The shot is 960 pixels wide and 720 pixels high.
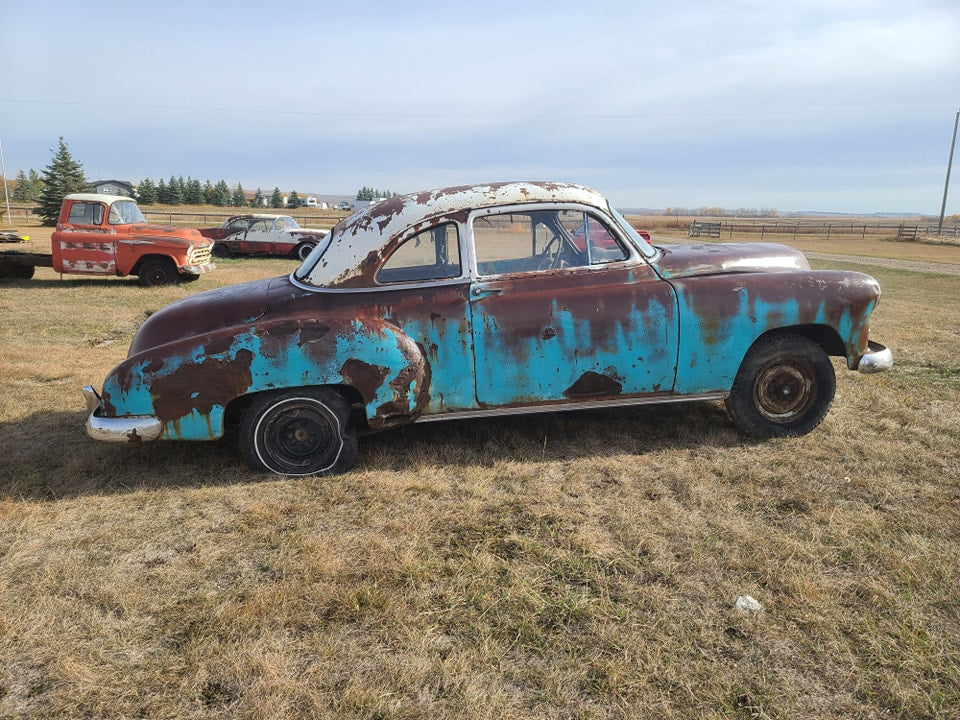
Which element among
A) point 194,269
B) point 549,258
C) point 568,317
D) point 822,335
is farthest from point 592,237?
point 194,269

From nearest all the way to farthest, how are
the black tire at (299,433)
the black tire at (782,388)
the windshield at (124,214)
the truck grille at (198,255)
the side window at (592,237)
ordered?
the black tire at (299,433) → the side window at (592,237) → the black tire at (782,388) → the windshield at (124,214) → the truck grille at (198,255)

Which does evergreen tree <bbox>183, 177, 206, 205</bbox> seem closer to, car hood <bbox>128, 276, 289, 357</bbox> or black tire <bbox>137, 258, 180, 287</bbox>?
black tire <bbox>137, 258, 180, 287</bbox>

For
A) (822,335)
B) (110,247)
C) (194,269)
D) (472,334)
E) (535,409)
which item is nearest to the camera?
(472,334)

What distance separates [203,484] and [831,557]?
3.43 m

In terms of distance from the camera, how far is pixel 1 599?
8.54ft

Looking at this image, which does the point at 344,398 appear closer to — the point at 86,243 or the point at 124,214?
the point at 86,243

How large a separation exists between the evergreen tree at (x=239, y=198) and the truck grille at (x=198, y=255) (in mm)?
67802

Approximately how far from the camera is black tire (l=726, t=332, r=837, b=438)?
164 inches

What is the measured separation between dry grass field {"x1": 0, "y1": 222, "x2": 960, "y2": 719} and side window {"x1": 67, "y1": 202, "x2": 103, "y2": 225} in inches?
358

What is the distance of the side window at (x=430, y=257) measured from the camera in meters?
3.90

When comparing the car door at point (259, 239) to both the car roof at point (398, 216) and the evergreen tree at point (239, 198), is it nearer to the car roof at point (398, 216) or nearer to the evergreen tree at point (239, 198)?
the car roof at point (398, 216)

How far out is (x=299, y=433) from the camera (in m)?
3.79

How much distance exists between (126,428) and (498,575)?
233 cm

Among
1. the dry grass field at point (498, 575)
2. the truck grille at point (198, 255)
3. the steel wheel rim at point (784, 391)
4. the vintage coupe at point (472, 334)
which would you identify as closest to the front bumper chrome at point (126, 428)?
the vintage coupe at point (472, 334)
